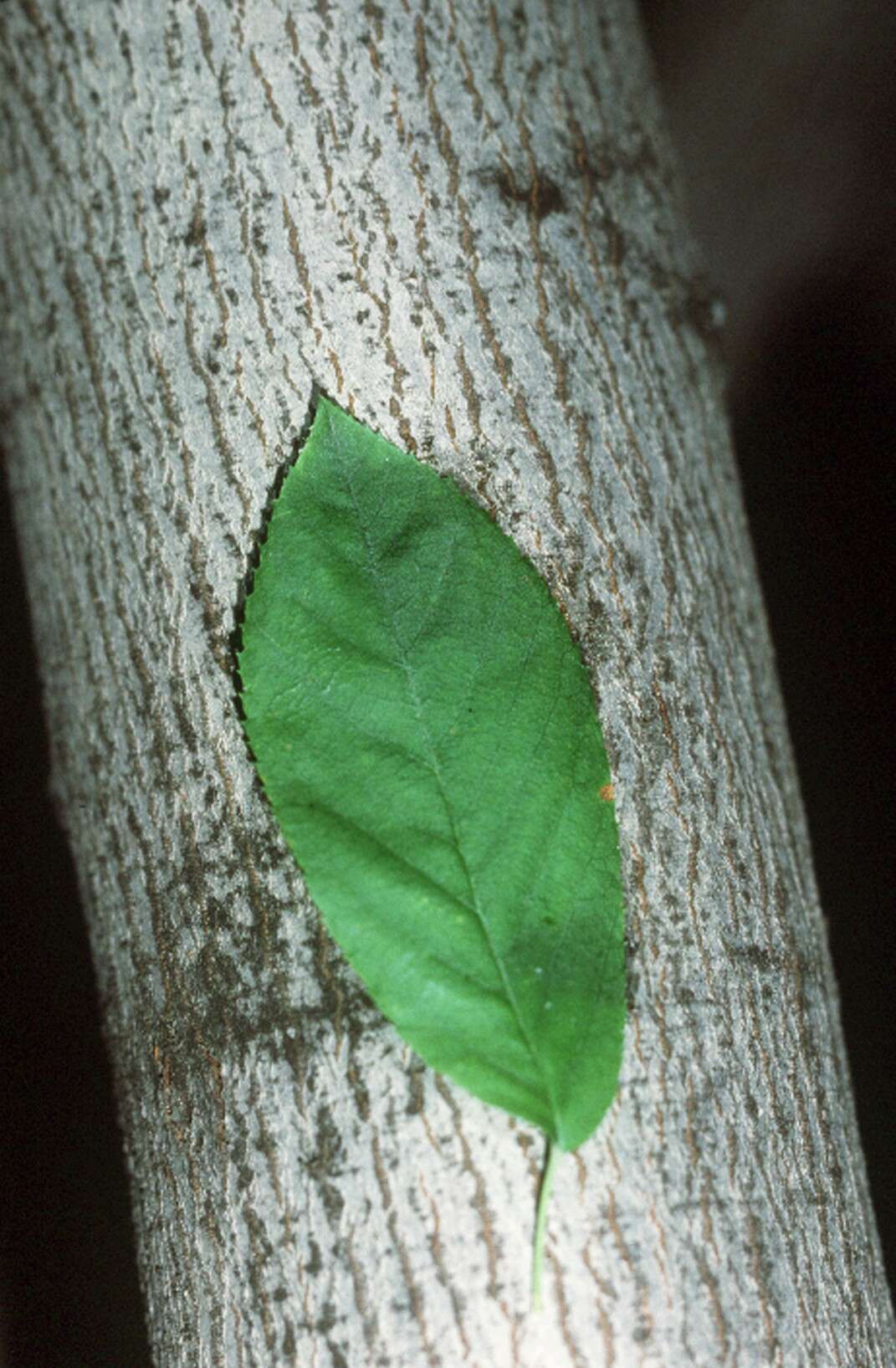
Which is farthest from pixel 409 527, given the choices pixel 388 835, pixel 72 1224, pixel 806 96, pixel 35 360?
pixel 806 96

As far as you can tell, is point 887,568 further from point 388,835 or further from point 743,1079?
point 388,835

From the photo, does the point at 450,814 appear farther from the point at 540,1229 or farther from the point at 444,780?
the point at 540,1229

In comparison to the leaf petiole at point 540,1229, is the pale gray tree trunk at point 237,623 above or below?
above

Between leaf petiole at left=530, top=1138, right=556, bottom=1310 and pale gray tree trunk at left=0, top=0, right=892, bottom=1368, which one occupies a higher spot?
pale gray tree trunk at left=0, top=0, right=892, bottom=1368

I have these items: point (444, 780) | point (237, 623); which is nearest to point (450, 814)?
point (444, 780)
